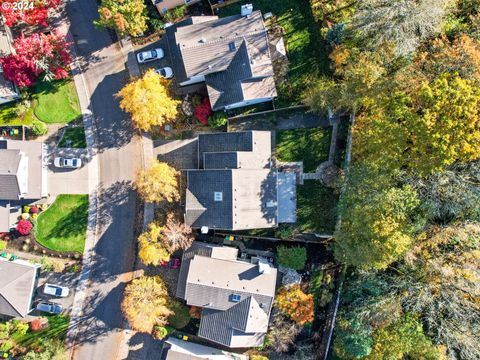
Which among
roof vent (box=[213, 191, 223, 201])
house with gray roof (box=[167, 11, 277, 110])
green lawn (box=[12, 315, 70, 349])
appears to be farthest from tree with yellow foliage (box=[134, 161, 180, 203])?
green lawn (box=[12, 315, 70, 349])

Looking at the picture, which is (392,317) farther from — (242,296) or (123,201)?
(123,201)

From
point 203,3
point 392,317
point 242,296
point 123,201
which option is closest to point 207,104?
point 203,3

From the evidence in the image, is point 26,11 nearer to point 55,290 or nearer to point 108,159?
point 108,159

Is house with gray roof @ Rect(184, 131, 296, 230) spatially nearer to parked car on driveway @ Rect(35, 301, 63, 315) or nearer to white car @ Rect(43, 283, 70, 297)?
white car @ Rect(43, 283, 70, 297)

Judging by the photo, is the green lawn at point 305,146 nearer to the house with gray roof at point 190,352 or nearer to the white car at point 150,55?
the white car at point 150,55

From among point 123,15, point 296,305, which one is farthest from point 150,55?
point 296,305
